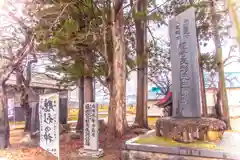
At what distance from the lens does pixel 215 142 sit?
5.43 metres

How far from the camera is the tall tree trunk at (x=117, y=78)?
27.6 feet

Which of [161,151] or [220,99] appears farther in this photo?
[220,99]

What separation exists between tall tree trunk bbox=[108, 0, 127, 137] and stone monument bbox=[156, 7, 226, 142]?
2394mm

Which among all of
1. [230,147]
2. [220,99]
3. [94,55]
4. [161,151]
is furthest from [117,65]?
[220,99]

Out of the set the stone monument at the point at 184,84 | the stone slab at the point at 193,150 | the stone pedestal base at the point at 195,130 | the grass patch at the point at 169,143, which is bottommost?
the stone slab at the point at 193,150

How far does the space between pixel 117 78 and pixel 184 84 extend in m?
3.07

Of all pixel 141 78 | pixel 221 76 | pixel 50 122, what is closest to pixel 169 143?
pixel 50 122

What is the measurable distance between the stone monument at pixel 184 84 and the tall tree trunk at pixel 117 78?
94.3 inches

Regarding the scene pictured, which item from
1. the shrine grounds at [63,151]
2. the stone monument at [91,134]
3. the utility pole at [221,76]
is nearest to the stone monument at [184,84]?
the shrine grounds at [63,151]

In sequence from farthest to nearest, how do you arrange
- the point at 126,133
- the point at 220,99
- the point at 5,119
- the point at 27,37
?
1. the point at 220,99
2. the point at 126,133
3. the point at 27,37
4. the point at 5,119

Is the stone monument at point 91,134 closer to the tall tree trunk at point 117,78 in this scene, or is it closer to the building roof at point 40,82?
the tall tree trunk at point 117,78

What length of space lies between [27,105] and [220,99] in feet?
31.1

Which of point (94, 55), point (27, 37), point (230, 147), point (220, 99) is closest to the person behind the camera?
point (230, 147)

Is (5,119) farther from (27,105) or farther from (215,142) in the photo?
(215,142)
